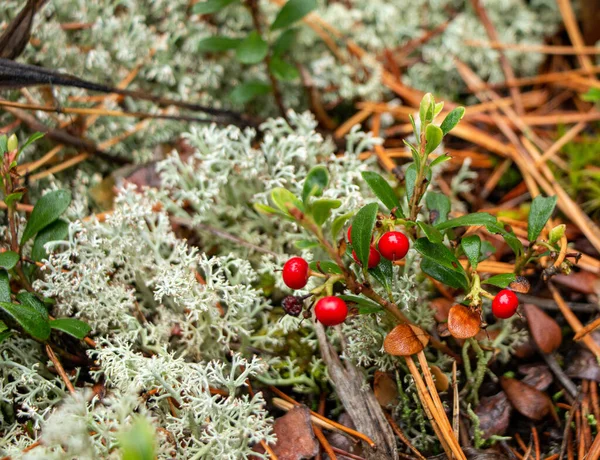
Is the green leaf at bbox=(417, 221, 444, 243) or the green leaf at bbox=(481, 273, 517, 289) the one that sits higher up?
the green leaf at bbox=(417, 221, 444, 243)

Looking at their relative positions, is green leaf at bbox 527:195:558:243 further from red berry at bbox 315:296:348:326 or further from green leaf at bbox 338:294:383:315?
red berry at bbox 315:296:348:326

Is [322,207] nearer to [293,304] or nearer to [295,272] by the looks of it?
[295,272]

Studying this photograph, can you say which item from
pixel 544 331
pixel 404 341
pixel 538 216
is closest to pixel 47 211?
pixel 404 341

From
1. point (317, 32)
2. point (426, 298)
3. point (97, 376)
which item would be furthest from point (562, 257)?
point (317, 32)

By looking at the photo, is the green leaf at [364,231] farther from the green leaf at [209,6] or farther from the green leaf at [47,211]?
the green leaf at [209,6]

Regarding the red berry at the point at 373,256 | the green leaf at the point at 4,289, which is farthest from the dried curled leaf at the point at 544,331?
the green leaf at the point at 4,289

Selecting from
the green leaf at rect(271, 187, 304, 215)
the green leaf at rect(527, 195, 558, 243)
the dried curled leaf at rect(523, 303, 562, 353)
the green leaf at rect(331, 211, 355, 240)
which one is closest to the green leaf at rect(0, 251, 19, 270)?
the green leaf at rect(271, 187, 304, 215)
